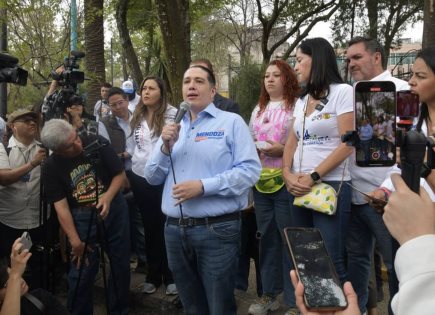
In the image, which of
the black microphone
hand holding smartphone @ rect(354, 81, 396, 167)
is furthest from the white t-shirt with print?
hand holding smartphone @ rect(354, 81, 396, 167)

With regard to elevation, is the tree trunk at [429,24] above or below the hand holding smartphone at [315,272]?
above

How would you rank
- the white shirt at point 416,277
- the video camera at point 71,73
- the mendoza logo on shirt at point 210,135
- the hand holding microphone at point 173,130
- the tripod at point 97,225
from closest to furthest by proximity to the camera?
the white shirt at point 416,277, the hand holding microphone at point 173,130, the mendoza logo on shirt at point 210,135, the tripod at point 97,225, the video camera at point 71,73

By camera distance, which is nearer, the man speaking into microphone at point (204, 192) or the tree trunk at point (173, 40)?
the man speaking into microphone at point (204, 192)

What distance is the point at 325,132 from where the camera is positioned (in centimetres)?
311

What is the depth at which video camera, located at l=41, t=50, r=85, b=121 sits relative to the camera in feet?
11.8

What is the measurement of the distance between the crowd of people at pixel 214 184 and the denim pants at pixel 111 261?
11mm

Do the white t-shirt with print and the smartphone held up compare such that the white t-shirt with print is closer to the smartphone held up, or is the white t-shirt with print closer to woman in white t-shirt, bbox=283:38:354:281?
woman in white t-shirt, bbox=283:38:354:281

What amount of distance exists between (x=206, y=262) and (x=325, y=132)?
1220mm

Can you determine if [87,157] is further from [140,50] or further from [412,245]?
[140,50]

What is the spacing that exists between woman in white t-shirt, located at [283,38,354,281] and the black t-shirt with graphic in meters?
1.56

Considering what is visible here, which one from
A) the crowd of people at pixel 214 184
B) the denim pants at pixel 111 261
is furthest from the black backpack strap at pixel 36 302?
the denim pants at pixel 111 261

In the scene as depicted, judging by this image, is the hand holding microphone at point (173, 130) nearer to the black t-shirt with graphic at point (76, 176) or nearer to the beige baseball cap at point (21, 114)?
the black t-shirt with graphic at point (76, 176)

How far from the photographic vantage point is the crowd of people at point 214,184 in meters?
2.79

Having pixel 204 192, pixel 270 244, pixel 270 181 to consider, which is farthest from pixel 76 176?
pixel 270 244
